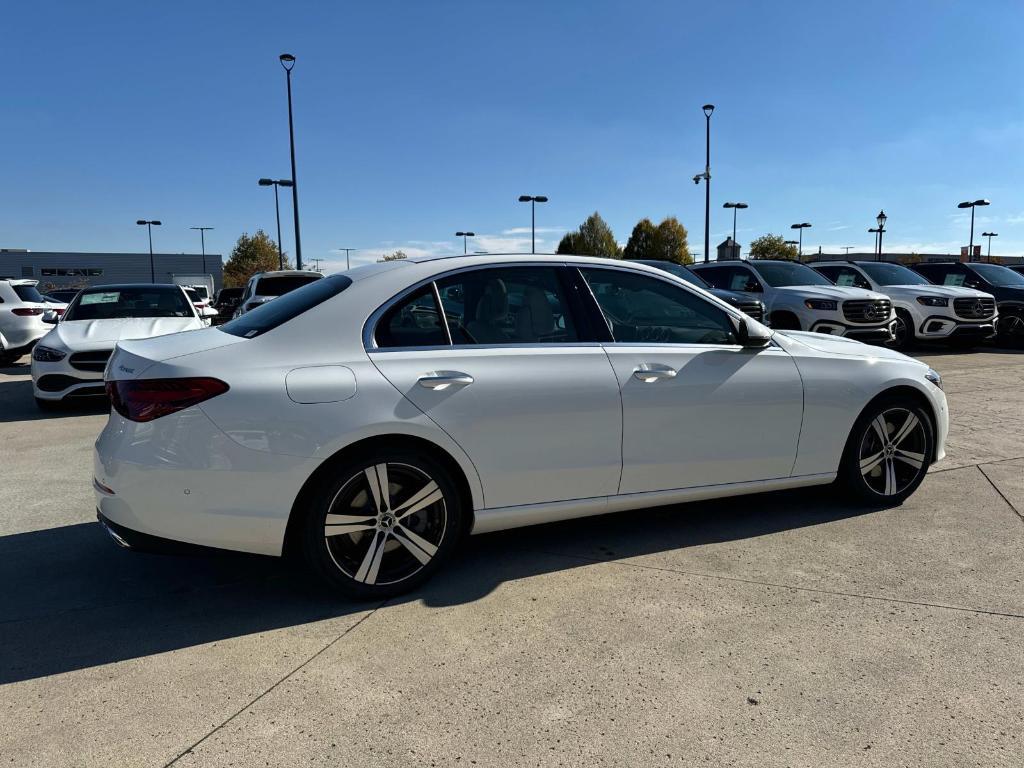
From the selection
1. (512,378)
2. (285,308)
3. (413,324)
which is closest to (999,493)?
(512,378)

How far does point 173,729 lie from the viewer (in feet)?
7.87

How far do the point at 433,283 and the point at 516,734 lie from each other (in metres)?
1.98

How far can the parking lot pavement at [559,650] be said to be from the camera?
2.32 metres

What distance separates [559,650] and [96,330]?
764 cm

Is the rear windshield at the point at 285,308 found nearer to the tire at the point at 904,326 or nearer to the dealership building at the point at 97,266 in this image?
the tire at the point at 904,326

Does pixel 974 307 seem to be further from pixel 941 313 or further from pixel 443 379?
pixel 443 379

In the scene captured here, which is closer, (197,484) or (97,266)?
(197,484)

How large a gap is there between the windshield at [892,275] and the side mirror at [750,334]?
1268 cm

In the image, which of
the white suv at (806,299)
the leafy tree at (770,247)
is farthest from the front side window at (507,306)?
the leafy tree at (770,247)

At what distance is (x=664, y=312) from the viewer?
4031mm

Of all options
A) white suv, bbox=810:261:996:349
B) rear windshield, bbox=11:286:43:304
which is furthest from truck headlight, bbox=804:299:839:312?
rear windshield, bbox=11:286:43:304

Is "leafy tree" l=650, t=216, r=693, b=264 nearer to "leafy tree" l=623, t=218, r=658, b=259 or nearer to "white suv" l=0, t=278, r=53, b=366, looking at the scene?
"leafy tree" l=623, t=218, r=658, b=259

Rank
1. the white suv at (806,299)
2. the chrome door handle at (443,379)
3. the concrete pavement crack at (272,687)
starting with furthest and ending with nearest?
the white suv at (806,299) → the chrome door handle at (443,379) → the concrete pavement crack at (272,687)

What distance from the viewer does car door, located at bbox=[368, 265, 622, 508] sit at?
3248 mm
